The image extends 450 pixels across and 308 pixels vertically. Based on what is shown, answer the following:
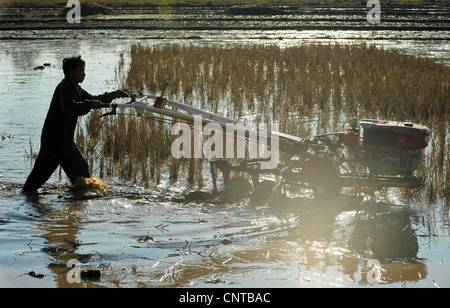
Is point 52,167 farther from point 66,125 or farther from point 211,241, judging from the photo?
point 211,241

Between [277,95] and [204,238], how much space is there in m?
7.22

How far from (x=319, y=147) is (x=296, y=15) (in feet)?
128

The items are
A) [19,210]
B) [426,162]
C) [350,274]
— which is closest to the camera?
[350,274]

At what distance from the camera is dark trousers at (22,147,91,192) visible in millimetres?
6586

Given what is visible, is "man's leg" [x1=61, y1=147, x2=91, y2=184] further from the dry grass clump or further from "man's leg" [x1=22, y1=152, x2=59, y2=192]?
the dry grass clump

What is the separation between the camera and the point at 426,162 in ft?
25.7

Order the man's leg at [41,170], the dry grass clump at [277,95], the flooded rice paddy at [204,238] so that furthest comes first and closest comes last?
the dry grass clump at [277,95]
the man's leg at [41,170]
the flooded rice paddy at [204,238]

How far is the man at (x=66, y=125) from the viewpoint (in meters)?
6.21

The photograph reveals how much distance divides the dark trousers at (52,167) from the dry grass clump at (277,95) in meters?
0.95
